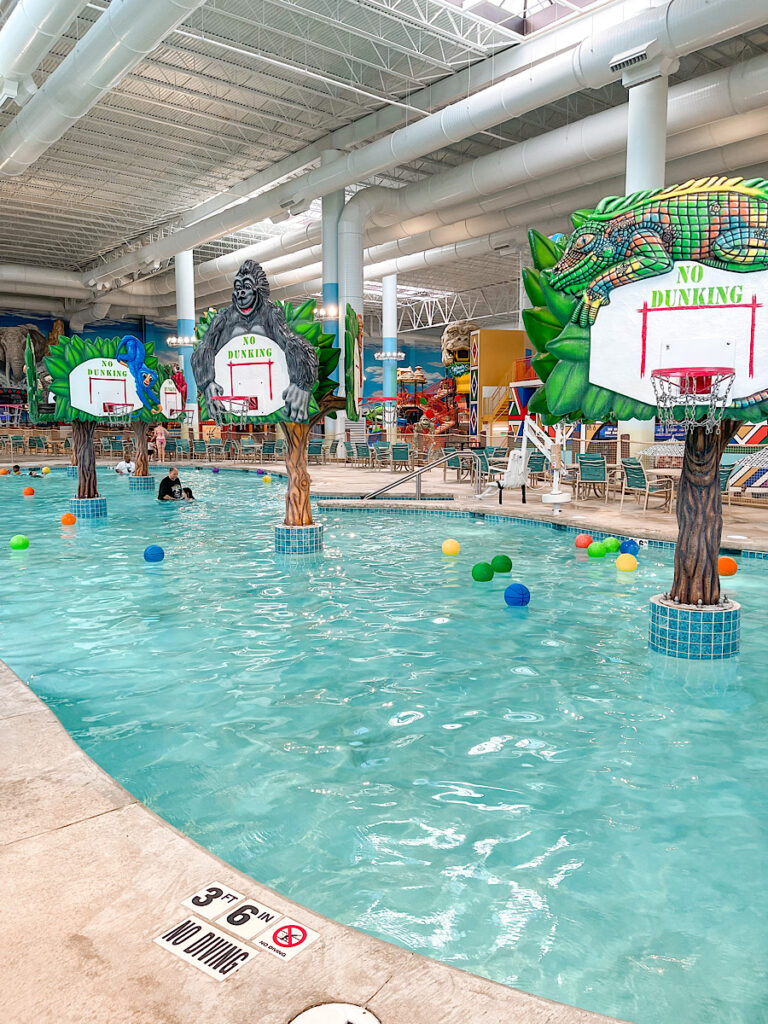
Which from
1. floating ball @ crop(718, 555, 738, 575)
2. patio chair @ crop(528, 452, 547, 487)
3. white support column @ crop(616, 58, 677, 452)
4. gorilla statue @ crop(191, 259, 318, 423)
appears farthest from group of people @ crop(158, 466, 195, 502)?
floating ball @ crop(718, 555, 738, 575)

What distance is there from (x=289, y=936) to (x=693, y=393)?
4145 millimetres

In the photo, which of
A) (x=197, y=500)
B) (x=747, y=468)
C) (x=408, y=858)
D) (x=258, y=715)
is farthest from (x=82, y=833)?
(x=197, y=500)

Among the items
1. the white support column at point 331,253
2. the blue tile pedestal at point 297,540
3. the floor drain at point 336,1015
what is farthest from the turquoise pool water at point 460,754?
the white support column at point 331,253

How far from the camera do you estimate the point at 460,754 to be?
3.84 metres

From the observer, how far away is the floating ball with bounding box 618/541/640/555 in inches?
346

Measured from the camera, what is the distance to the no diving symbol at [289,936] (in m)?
1.85

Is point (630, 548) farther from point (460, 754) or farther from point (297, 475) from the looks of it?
point (460, 754)

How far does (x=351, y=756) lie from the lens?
12.5 feet

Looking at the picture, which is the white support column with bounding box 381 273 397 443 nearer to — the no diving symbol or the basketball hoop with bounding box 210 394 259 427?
the basketball hoop with bounding box 210 394 259 427

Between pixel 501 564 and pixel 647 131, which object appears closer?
pixel 501 564

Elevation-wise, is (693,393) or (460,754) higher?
(693,393)

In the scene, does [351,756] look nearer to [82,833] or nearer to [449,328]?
[82,833]

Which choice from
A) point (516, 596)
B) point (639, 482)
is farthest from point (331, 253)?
point (516, 596)

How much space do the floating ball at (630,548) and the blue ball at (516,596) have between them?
244 centimetres
